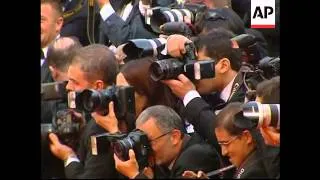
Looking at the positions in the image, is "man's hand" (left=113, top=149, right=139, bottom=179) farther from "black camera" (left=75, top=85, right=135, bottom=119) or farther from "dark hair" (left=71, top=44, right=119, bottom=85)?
"dark hair" (left=71, top=44, right=119, bottom=85)

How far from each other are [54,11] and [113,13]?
47cm

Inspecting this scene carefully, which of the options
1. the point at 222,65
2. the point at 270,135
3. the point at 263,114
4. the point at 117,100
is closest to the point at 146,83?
the point at 117,100

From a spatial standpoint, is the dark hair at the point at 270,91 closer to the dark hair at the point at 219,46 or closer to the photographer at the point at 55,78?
the dark hair at the point at 219,46

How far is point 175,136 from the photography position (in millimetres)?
5180

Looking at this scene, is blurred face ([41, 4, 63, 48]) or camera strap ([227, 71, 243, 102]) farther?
blurred face ([41, 4, 63, 48])

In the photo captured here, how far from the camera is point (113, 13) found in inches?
207

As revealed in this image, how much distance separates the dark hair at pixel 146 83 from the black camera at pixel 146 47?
39 mm

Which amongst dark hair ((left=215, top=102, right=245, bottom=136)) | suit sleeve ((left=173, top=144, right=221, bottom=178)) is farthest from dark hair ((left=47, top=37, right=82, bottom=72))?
dark hair ((left=215, top=102, right=245, bottom=136))

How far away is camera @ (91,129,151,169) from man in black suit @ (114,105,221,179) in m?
0.04

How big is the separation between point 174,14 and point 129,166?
3.97 feet

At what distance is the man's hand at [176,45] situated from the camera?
5199 mm

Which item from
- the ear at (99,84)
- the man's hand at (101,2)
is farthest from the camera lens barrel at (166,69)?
the man's hand at (101,2)

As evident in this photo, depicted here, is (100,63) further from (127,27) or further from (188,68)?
(188,68)

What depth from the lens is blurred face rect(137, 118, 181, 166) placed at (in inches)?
204
